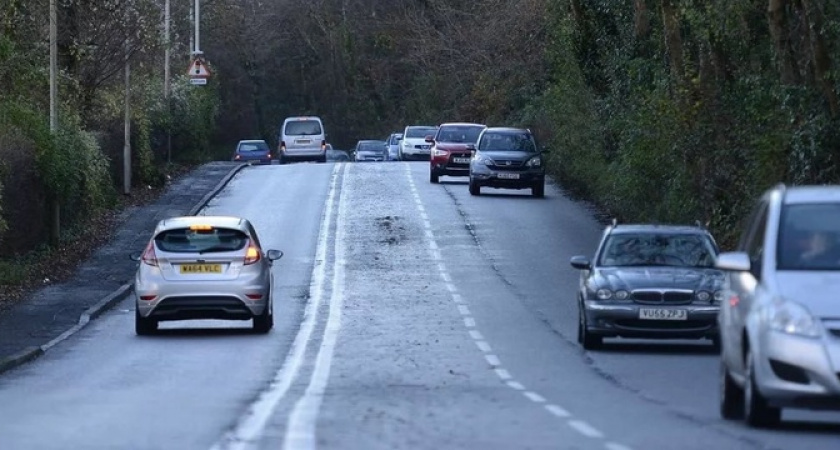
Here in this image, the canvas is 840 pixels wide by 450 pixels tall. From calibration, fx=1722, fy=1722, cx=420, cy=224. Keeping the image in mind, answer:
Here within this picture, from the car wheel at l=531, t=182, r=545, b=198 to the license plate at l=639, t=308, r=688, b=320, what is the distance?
25482mm

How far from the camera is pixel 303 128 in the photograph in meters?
65.4

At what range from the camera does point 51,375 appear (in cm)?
1920

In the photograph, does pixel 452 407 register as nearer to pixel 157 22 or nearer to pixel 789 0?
pixel 789 0

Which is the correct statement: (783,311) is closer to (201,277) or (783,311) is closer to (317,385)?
(317,385)

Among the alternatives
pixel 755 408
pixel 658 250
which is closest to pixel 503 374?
pixel 658 250

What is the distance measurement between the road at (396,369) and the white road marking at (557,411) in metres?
0.06

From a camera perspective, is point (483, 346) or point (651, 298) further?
point (483, 346)

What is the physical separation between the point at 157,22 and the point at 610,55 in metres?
12.5

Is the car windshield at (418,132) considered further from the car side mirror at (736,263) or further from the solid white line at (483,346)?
the car side mirror at (736,263)

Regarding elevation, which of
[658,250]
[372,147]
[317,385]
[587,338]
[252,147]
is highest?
[658,250]

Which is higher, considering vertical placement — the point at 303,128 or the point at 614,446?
the point at 614,446

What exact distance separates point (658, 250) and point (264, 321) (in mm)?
5838

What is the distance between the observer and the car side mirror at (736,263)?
41.4 ft

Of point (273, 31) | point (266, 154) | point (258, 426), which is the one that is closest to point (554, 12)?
point (266, 154)
